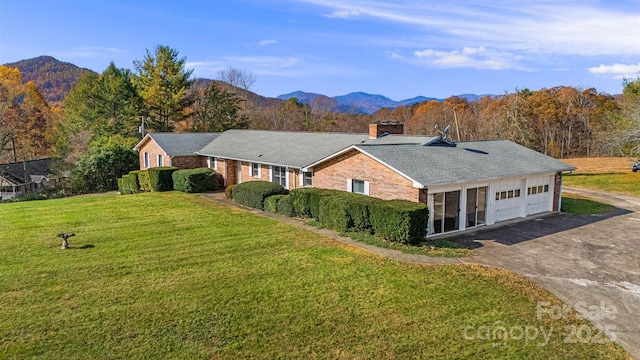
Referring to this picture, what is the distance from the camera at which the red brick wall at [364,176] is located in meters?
15.6

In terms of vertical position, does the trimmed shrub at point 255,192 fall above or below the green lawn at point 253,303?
above

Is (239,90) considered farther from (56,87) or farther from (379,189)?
(379,189)

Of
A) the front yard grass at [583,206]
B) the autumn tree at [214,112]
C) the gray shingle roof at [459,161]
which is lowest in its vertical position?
the front yard grass at [583,206]

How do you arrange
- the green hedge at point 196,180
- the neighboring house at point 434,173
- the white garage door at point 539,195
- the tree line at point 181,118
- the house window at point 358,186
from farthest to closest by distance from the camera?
the tree line at point 181,118, the green hedge at point 196,180, the white garage door at point 539,195, the house window at point 358,186, the neighboring house at point 434,173

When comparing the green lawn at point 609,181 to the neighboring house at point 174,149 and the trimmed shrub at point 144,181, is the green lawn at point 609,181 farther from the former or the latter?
the trimmed shrub at point 144,181

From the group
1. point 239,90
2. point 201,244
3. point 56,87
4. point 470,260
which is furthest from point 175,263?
point 56,87

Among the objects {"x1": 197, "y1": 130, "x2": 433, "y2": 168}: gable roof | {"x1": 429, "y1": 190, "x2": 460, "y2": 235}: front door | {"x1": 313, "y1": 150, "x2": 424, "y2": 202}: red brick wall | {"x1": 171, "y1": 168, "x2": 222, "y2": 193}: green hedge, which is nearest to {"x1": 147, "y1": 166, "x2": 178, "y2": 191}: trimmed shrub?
{"x1": 171, "y1": 168, "x2": 222, "y2": 193}: green hedge

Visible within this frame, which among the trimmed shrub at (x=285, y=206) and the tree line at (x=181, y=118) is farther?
the tree line at (x=181, y=118)

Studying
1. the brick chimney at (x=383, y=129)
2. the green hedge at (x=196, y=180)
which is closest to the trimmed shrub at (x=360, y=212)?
the brick chimney at (x=383, y=129)

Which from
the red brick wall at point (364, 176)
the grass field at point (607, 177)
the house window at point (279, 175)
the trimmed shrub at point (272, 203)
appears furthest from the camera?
the grass field at point (607, 177)

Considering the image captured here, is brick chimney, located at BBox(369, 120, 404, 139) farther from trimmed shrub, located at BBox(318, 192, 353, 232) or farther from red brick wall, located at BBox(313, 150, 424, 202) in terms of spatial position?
trimmed shrub, located at BBox(318, 192, 353, 232)

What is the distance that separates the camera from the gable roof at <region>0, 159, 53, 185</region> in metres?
41.5

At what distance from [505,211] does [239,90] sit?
55584mm

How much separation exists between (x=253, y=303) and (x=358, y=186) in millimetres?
9221
